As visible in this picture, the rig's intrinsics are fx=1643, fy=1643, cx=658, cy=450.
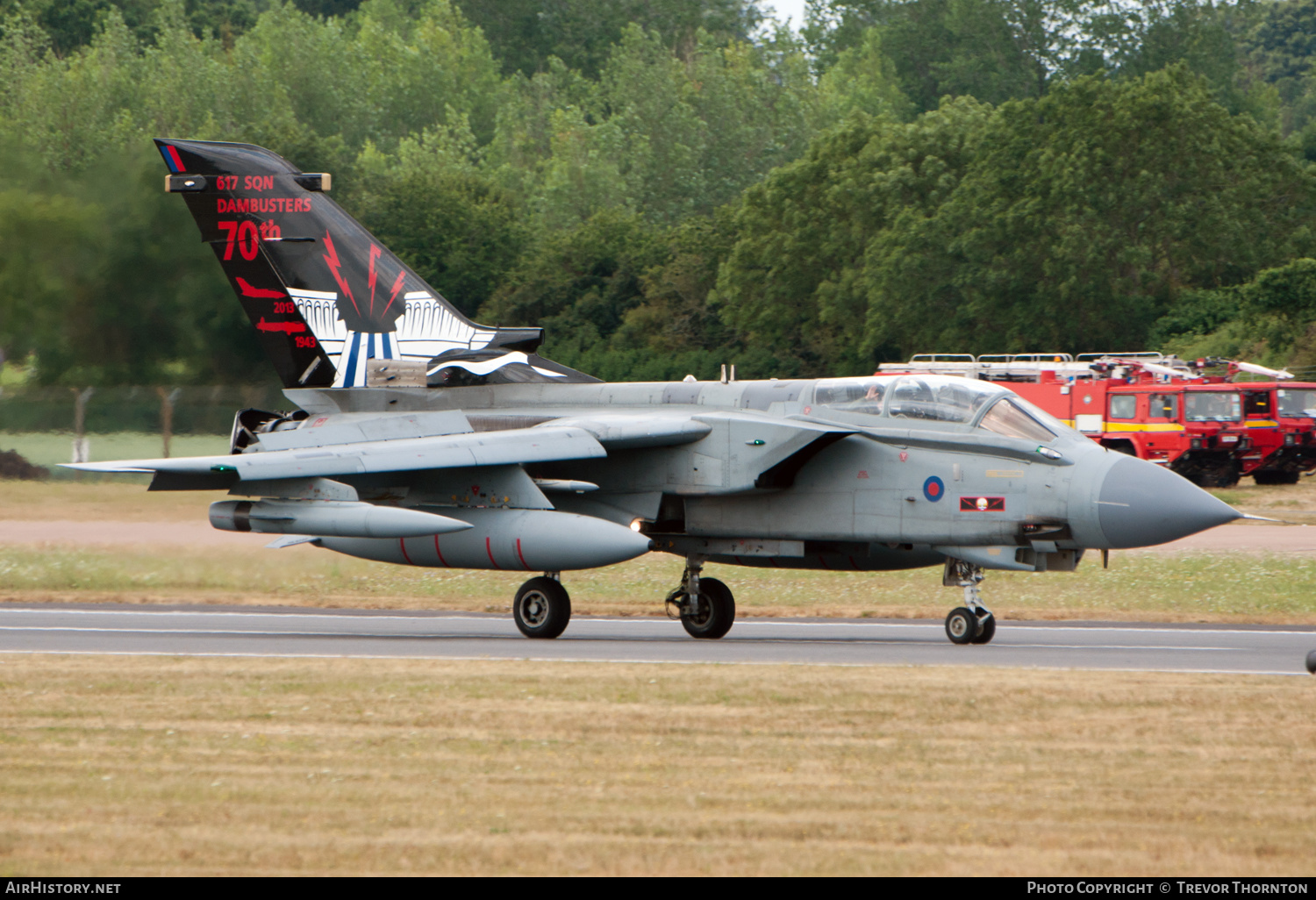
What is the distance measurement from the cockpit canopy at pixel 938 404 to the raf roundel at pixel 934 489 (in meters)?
0.60

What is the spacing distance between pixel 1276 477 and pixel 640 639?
93.6ft

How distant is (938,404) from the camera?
15.3m

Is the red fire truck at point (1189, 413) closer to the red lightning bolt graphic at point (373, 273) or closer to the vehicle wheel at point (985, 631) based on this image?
the red lightning bolt graphic at point (373, 273)

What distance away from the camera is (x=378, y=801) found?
7.97 metres

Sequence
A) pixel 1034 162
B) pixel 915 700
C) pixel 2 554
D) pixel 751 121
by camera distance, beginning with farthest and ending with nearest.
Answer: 1. pixel 751 121
2. pixel 1034 162
3. pixel 2 554
4. pixel 915 700

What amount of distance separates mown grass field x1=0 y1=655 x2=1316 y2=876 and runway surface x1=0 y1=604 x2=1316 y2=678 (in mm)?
1354

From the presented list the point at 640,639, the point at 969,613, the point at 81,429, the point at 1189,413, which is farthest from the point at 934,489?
the point at 1189,413

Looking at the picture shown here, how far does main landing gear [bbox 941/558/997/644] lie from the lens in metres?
15.2

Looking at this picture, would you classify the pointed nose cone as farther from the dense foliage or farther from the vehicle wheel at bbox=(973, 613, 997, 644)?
the dense foliage

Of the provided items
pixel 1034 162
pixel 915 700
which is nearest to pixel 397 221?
pixel 1034 162

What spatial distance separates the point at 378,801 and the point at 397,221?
5601 centimetres

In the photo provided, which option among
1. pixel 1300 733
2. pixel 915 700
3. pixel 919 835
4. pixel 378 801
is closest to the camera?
pixel 919 835

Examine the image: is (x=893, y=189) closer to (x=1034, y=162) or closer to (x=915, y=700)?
Answer: (x=1034, y=162)

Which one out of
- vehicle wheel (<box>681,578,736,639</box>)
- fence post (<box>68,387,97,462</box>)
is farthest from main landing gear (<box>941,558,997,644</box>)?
fence post (<box>68,387,97,462</box>)
